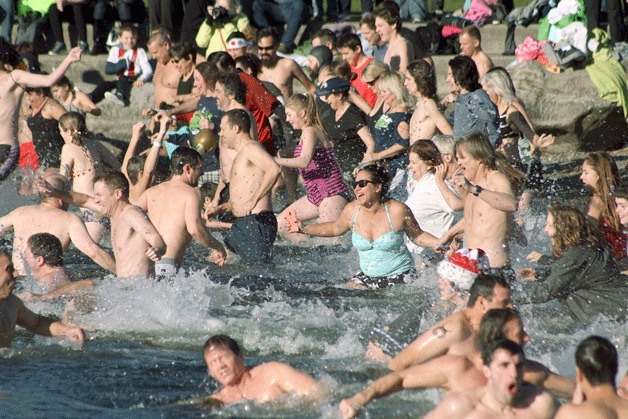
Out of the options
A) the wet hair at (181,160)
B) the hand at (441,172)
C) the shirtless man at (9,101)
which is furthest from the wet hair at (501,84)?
the shirtless man at (9,101)

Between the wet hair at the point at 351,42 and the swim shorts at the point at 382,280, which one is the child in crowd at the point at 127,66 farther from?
the swim shorts at the point at 382,280

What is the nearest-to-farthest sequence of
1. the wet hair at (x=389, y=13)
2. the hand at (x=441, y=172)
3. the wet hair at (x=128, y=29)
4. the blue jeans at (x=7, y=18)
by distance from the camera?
the hand at (x=441, y=172) → the wet hair at (x=389, y=13) → the wet hair at (x=128, y=29) → the blue jeans at (x=7, y=18)

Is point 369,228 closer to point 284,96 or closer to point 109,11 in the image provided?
point 284,96

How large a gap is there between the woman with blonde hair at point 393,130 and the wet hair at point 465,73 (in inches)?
24.4

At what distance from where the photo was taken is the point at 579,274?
7121 mm

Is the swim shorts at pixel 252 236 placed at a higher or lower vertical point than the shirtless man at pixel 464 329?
lower

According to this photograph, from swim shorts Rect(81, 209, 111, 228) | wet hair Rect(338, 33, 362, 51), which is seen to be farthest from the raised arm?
wet hair Rect(338, 33, 362, 51)

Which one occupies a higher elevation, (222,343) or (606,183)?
(222,343)

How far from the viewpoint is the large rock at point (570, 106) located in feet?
42.9

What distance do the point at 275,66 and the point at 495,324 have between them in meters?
7.21

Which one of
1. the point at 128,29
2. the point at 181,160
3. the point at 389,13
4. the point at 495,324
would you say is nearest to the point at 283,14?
the point at 128,29

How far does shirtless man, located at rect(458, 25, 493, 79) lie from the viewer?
422 inches

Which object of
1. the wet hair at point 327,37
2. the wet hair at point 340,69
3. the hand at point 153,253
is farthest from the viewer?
the wet hair at point 327,37

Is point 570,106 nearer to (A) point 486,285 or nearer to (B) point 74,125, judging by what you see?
(B) point 74,125
